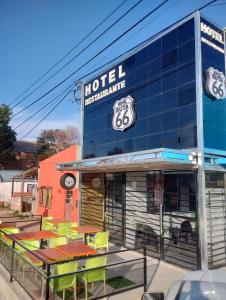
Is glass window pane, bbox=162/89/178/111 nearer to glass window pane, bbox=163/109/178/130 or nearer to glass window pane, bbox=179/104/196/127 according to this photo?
glass window pane, bbox=163/109/178/130

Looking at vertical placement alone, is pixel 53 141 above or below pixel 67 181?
above

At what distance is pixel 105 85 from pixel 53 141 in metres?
41.1

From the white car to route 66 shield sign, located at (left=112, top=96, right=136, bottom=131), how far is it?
9.04 metres

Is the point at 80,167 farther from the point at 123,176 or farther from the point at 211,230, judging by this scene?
the point at 211,230

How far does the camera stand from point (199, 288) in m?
3.33

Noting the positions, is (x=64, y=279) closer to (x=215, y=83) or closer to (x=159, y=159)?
(x=159, y=159)

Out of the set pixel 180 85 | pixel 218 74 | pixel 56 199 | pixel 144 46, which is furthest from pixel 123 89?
pixel 56 199

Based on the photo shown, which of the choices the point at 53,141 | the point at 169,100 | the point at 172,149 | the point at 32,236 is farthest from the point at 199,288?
the point at 53,141

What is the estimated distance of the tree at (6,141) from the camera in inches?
1719

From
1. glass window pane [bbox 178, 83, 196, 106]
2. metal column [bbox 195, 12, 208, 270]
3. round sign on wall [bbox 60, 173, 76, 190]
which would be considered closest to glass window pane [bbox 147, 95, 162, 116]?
glass window pane [bbox 178, 83, 196, 106]

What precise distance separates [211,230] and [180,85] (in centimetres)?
470

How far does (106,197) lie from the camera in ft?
45.0

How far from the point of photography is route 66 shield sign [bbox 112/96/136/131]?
12495mm

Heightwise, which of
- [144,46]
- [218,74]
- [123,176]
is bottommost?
[123,176]
